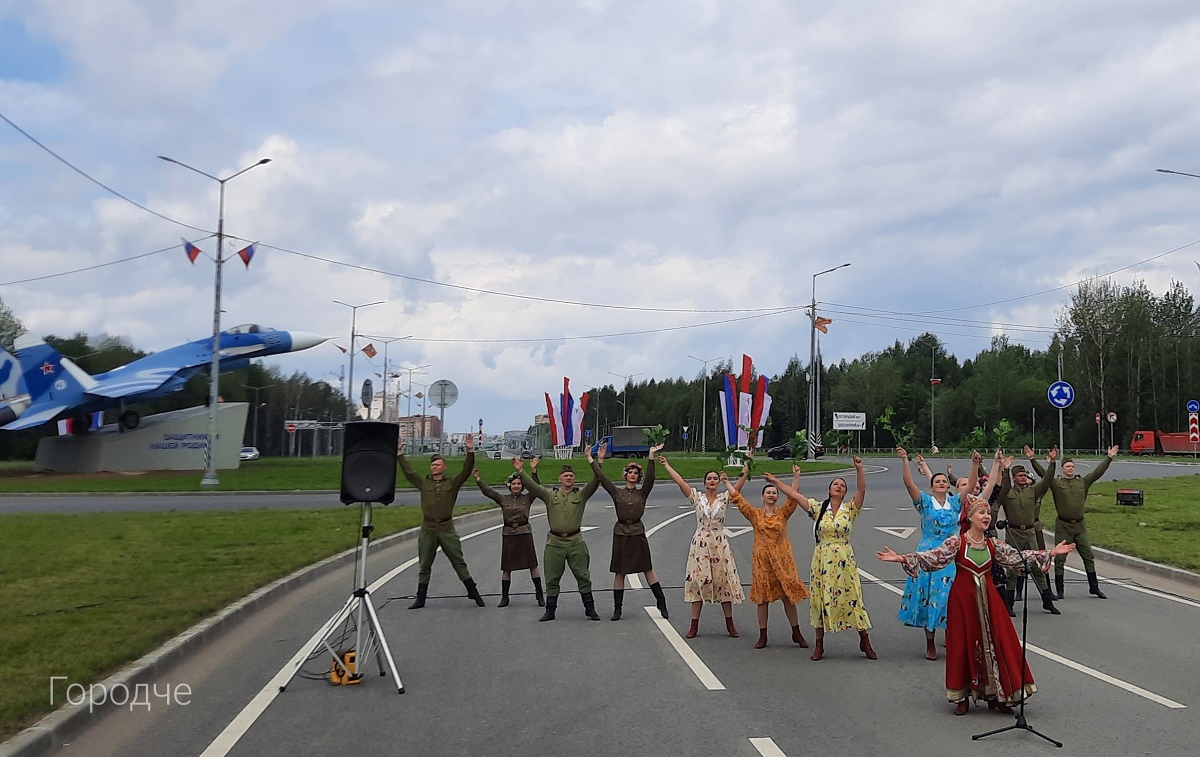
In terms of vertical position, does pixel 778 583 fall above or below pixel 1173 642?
above

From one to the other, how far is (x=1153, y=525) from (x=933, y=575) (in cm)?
1473

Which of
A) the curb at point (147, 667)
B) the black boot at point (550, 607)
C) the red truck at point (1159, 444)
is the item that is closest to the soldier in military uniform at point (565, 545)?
the black boot at point (550, 607)

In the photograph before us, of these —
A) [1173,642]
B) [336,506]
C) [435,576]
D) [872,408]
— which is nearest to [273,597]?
[435,576]

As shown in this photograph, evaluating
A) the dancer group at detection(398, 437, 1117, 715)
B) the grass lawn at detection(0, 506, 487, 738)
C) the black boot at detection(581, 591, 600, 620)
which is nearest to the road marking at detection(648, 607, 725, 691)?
the dancer group at detection(398, 437, 1117, 715)

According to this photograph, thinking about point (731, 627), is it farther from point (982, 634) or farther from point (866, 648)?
point (982, 634)

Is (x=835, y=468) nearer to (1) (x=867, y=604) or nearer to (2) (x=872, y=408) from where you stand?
(1) (x=867, y=604)

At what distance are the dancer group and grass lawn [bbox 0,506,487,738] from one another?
3.14m

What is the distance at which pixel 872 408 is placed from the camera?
121500mm

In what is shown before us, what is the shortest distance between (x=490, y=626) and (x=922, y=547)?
4503mm

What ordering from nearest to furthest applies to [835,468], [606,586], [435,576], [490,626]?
[490,626] → [606,586] → [435,576] → [835,468]

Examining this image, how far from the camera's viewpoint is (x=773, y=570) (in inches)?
361

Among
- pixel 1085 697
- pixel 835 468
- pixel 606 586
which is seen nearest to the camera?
pixel 1085 697

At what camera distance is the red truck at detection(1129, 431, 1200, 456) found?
227 ft

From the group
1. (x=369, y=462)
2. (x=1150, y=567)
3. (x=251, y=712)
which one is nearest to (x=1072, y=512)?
(x=1150, y=567)
